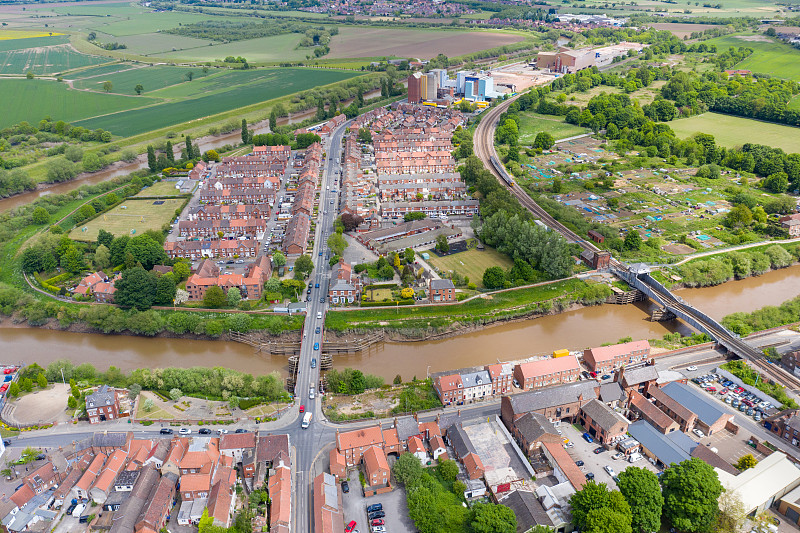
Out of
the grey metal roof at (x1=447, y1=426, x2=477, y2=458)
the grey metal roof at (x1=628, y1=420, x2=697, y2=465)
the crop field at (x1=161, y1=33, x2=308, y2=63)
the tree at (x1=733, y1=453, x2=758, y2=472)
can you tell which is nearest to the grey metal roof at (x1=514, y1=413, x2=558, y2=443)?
the grey metal roof at (x1=447, y1=426, x2=477, y2=458)

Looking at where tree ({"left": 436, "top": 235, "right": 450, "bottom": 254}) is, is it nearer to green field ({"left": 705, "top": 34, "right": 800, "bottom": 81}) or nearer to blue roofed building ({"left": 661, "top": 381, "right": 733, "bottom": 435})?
blue roofed building ({"left": 661, "top": 381, "right": 733, "bottom": 435})

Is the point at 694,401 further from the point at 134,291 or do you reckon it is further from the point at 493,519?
the point at 134,291

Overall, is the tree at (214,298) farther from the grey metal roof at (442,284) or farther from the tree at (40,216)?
the tree at (40,216)

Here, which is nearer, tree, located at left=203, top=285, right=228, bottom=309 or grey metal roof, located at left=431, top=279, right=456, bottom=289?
tree, located at left=203, top=285, right=228, bottom=309

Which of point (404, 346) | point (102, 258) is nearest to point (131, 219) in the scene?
point (102, 258)

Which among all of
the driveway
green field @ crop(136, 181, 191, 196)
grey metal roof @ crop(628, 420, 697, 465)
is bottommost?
the driveway

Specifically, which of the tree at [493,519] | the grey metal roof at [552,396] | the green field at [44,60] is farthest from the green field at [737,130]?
the green field at [44,60]

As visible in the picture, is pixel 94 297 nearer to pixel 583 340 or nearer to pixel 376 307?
pixel 376 307
